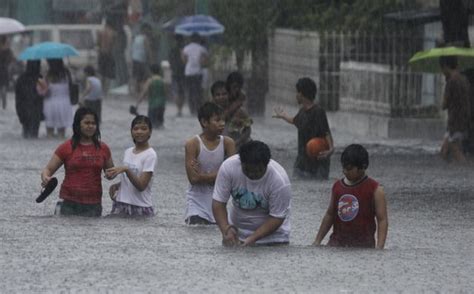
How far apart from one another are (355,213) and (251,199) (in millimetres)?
770

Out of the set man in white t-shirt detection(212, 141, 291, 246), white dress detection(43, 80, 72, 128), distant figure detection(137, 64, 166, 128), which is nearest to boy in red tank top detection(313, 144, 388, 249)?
man in white t-shirt detection(212, 141, 291, 246)

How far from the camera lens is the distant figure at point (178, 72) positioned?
37919mm

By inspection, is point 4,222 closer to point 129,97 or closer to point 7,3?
point 129,97

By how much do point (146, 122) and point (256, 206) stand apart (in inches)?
121

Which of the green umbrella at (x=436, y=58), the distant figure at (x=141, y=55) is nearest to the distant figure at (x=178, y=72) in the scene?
the distant figure at (x=141, y=55)

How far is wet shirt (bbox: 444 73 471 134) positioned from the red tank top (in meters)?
11.5

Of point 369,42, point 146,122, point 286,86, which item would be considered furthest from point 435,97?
point 146,122

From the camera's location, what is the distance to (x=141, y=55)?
149 feet

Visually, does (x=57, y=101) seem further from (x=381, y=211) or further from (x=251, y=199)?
(x=381, y=211)

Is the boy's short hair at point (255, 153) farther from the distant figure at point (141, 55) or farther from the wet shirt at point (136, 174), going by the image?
the distant figure at point (141, 55)

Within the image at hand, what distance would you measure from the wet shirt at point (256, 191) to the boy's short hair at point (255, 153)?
0.95ft

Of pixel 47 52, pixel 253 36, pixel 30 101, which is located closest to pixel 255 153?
pixel 30 101

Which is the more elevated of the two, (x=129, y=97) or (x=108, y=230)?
(x=108, y=230)

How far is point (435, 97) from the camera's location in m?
30.4
